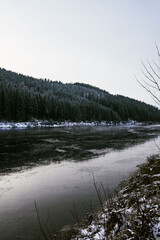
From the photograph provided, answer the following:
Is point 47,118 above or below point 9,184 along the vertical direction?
above

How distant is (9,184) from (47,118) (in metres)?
73.6

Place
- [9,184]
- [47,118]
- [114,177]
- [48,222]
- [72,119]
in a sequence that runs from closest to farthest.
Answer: [48,222]
[9,184]
[114,177]
[47,118]
[72,119]

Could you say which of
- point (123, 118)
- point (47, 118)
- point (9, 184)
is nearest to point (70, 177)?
point (9, 184)

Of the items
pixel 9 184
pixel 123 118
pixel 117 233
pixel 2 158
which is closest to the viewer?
pixel 117 233

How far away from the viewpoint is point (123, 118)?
13700 centimetres

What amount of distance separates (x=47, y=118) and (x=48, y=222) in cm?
7794

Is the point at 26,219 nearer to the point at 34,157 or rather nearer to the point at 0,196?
the point at 0,196

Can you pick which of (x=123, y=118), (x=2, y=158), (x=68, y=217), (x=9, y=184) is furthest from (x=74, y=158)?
(x=123, y=118)

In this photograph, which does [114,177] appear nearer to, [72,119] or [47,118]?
[47,118]

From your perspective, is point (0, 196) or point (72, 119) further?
point (72, 119)

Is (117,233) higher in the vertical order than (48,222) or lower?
higher

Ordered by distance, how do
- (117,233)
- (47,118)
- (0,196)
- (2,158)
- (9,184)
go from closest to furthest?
(117,233) → (0,196) → (9,184) → (2,158) → (47,118)

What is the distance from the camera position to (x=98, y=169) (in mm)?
13477

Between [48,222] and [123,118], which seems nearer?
[48,222]
